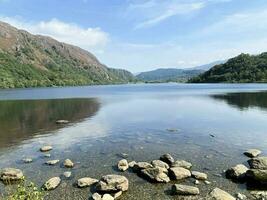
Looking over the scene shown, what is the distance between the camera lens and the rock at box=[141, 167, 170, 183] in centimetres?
2922

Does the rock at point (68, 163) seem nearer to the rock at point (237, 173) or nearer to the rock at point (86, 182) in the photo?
the rock at point (86, 182)

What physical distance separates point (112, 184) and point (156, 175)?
4929 mm

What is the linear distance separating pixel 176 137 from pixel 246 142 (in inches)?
431

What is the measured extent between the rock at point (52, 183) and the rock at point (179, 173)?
11.4 m

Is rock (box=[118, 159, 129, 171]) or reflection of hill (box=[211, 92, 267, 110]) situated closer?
rock (box=[118, 159, 129, 171])

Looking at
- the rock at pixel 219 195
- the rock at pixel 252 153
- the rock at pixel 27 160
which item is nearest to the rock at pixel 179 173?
the rock at pixel 219 195

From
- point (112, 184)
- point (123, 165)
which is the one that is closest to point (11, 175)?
point (112, 184)

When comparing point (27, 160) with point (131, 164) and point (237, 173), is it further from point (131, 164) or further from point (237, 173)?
point (237, 173)

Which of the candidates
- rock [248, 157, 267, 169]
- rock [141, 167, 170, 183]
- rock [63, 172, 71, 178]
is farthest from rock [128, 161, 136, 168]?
rock [248, 157, 267, 169]

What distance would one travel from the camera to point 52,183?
2802 cm

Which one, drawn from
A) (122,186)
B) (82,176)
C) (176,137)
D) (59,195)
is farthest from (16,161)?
(176,137)

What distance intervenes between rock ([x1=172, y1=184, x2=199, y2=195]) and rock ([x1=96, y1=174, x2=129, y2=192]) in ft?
14.7

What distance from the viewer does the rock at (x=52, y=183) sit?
27.0 meters

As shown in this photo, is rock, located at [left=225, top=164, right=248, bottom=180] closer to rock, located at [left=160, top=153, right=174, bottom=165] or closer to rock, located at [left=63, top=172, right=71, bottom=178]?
rock, located at [left=160, top=153, right=174, bottom=165]
